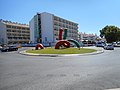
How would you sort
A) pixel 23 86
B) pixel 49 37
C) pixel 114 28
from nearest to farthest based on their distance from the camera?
1. pixel 23 86
2. pixel 114 28
3. pixel 49 37

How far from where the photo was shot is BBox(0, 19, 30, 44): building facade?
4865 inches

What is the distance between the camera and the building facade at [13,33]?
405ft

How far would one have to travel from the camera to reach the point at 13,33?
422 ft

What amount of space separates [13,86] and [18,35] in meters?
127

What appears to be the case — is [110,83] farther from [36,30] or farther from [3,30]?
[3,30]

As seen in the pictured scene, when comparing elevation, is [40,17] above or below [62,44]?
above

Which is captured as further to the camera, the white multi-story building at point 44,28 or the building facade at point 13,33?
the building facade at point 13,33

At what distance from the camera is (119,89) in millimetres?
7793

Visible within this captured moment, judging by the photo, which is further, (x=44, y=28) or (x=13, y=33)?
(x=13, y=33)

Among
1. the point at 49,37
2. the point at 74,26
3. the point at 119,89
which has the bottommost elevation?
the point at 119,89

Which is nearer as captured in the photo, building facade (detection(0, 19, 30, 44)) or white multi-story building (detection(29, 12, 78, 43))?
white multi-story building (detection(29, 12, 78, 43))

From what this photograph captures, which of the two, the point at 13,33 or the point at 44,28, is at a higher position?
the point at 44,28

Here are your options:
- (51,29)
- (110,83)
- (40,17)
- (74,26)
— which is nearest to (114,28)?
(51,29)

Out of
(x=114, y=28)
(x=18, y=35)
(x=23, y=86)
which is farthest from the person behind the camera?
(x=18, y=35)
